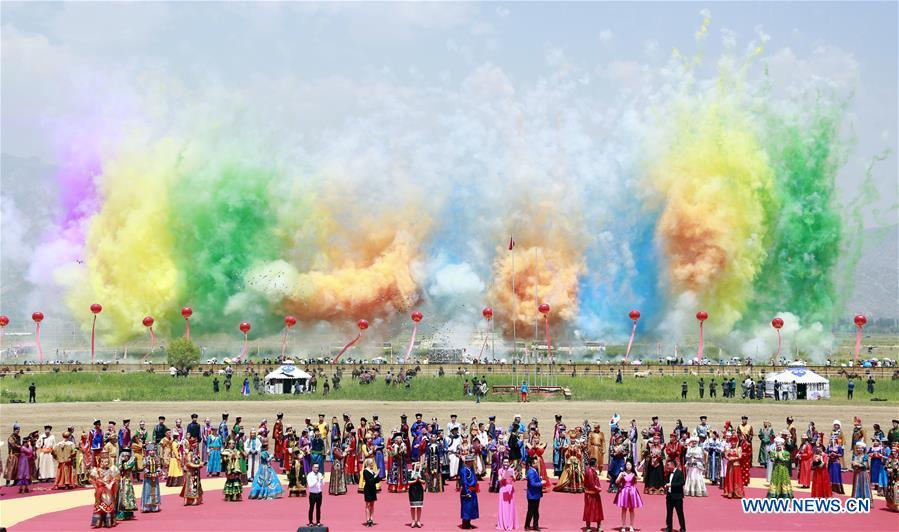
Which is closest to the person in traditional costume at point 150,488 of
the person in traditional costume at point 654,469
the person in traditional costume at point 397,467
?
the person in traditional costume at point 397,467

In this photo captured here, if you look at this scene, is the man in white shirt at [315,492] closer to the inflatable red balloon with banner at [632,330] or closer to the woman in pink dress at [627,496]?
the woman in pink dress at [627,496]

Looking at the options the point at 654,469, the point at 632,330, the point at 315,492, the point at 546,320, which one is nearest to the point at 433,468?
the point at 654,469

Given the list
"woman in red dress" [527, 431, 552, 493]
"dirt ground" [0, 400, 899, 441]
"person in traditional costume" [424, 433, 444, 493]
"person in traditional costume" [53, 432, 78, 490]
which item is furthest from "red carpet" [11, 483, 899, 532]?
"dirt ground" [0, 400, 899, 441]

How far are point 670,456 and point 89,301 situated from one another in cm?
8215

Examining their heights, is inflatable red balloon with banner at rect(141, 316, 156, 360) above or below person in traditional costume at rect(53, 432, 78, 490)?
above

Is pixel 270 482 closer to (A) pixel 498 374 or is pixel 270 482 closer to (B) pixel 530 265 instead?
(A) pixel 498 374

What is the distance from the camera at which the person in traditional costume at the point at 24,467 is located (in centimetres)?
2728

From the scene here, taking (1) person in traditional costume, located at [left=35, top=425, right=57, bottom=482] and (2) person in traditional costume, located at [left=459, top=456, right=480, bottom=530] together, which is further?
(1) person in traditional costume, located at [left=35, top=425, right=57, bottom=482]

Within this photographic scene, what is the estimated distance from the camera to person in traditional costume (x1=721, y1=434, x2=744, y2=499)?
25.2 meters

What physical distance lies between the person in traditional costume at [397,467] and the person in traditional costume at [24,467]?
388 inches

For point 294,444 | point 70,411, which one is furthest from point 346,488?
point 70,411

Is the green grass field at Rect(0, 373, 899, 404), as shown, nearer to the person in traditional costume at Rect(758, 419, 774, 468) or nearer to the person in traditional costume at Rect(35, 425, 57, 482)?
the person in traditional costume at Rect(758, 419, 774, 468)

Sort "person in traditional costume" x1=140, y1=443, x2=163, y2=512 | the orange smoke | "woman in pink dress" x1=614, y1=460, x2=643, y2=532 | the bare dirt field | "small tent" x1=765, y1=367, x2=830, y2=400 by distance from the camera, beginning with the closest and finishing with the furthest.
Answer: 1. "woman in pink dress" x1=614, y1=460, x2=643, y2=532
2. "person in traditional costume" x1=140, y1=443, x2=163, y2=512
3. the bare dirt field
4. "small tent" x1=765, y1=367, x2=830, y2=400
5. the orange smoke

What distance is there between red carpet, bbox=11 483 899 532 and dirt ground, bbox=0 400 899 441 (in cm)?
1503
